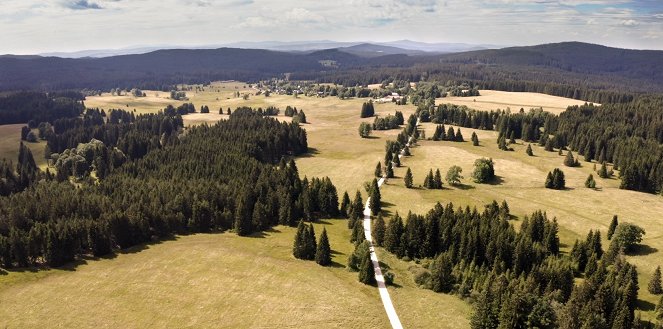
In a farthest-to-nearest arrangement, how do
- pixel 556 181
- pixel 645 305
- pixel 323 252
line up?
pixel 556 181 → pixel 323 252 → pixel 645 305

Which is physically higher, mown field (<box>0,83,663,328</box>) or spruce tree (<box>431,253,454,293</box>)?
spruce tree (<box>431,253,454,293</box>)

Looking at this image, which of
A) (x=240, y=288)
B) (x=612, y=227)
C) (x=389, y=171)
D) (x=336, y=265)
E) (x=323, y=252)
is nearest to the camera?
(x=240, y=288)

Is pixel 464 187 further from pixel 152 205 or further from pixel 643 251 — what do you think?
pixel 152 205

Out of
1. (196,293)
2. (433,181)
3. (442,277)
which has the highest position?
(433,181)

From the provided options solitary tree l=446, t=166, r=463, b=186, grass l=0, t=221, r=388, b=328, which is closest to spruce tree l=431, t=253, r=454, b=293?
grass l=0, t=221, r=388, b=328

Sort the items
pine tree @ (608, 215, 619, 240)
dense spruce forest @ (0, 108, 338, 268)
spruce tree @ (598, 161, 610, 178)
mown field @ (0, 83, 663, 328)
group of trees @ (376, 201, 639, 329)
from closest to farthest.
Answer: group of trees @ (376, 201, 639, 329) < mown field @ (0, 83, 663, 328) < dense spruce forest @ (0, 108, 338, 268) < pine tree @ (608, 215, 619, 240) < spruce tree @ (598, 161, 610, 178)

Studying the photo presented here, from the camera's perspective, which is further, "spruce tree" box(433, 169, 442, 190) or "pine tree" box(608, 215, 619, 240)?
"spruce tree" box(433, 169, 442, 190)

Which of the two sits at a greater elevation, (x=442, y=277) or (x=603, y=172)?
(x=603, y=172)

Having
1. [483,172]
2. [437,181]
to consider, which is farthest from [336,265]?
[483,172]

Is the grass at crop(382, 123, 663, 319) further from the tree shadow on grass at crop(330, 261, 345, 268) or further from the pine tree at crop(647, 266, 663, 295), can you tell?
the tree shadow on grass at crop(330, 261, 345, 268)

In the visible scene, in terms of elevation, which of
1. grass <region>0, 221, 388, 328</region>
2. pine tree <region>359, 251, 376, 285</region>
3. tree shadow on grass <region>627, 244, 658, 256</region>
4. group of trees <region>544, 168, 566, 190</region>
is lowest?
grass <region>0, 221, 388, 328</region>
